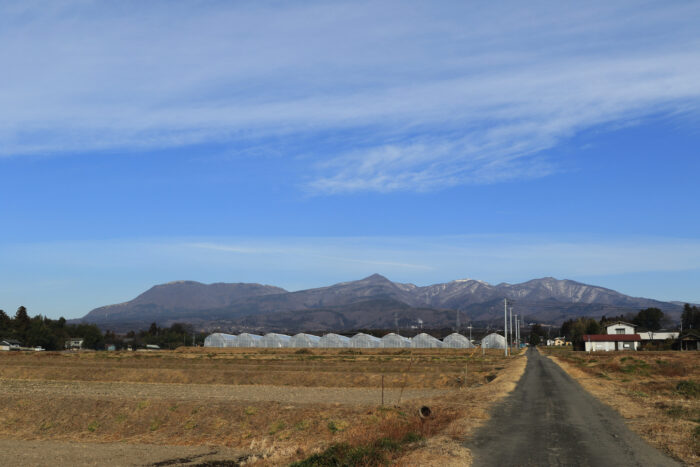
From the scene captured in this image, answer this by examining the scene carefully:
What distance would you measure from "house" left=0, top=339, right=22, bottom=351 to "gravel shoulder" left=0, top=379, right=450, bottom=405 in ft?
370

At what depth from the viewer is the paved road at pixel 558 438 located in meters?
19.2

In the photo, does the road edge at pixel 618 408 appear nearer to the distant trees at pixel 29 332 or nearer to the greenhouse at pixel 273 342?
the greenhouse at pixel 273 342

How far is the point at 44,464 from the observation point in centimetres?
2681

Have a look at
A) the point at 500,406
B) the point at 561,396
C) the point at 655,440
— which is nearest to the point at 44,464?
the point at 500,406

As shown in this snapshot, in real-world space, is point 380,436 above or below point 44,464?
above

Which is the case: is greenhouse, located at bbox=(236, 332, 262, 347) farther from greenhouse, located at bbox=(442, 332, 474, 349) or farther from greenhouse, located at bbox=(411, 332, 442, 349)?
greenhouse, located at bbox=(442, 332, 474, 349)

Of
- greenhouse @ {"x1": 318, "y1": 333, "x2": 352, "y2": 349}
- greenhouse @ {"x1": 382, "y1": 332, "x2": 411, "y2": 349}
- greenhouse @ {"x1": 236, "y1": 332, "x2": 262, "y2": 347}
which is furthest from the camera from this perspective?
greenhouse @ {"x1": 236, "y1": 332, "x2": 262, "y2": 347}

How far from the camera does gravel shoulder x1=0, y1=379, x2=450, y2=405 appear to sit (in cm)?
4631

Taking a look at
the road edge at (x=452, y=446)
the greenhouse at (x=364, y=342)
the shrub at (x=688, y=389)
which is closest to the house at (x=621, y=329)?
the greenhouse at (x=364, y=342)

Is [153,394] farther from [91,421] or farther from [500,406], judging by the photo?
[500,406]

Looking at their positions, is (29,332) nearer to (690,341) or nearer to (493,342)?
(493,342)

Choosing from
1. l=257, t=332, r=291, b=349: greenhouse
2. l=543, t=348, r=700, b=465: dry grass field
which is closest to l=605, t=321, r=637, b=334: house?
l=257, t=332, r=291, b=349: greenhouse

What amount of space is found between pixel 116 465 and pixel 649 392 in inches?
1378

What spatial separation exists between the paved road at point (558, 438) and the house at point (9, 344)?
15928cm
